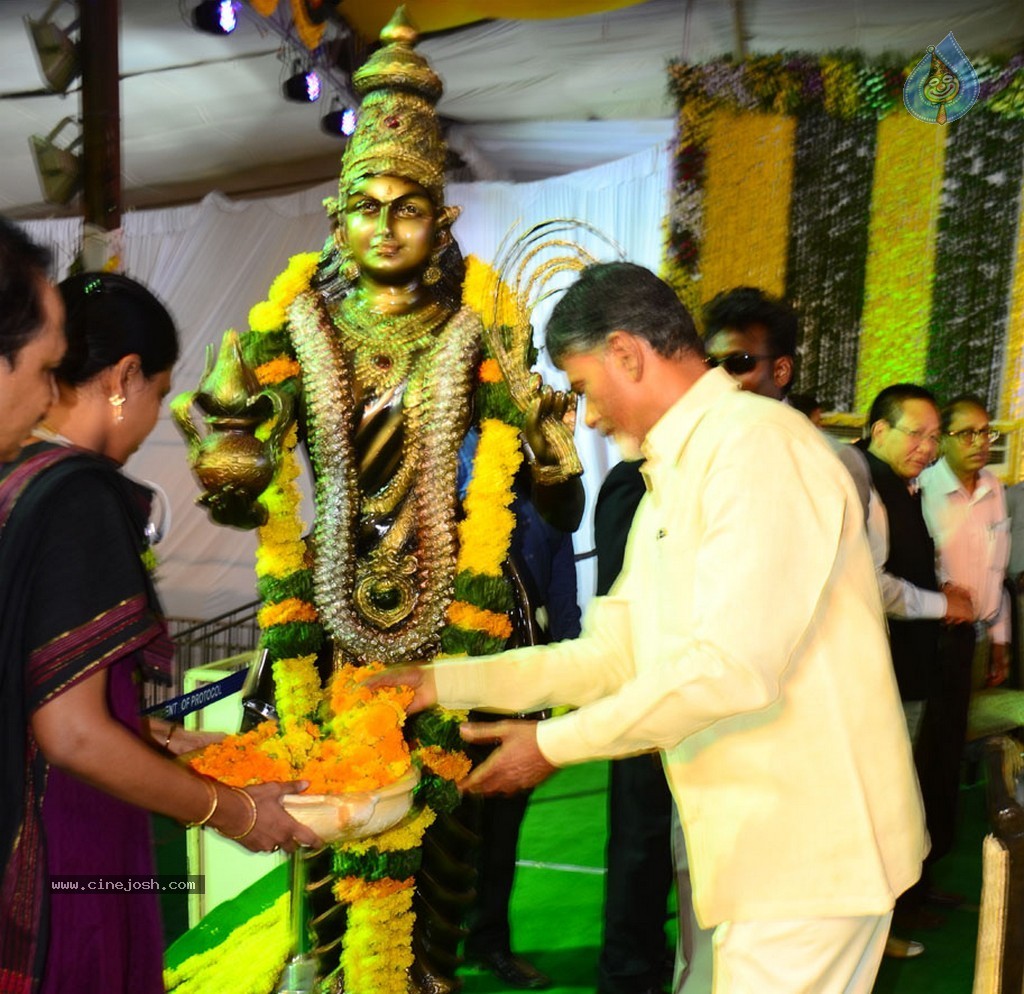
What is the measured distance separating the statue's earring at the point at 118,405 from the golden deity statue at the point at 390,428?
972mm

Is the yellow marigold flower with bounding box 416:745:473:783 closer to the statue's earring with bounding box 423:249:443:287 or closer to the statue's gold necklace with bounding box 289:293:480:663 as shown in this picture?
the statue's gold necklace with bounding box 289:293:480:663

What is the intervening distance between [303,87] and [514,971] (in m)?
5.43

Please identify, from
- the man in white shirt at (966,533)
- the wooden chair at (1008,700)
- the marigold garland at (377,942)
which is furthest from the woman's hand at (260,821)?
the wooden chair at (1008,700)

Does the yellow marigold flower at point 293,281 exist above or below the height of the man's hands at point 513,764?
above

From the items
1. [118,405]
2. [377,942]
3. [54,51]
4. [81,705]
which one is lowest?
[377,942]

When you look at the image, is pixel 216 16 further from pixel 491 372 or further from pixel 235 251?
pixel 491 372

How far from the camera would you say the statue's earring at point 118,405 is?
1.77m

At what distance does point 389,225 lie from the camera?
2812 millimetres

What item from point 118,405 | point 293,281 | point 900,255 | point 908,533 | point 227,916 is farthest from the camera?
point 900,255

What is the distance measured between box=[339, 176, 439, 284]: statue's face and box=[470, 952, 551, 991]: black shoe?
2.09 meters

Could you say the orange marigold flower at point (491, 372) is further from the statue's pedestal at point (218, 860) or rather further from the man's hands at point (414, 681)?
the statue's pedestal at point (218, 860)

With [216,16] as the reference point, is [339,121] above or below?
below

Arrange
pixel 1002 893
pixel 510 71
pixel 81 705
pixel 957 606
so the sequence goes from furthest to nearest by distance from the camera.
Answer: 1. pixel 510 71
2. pixel 957 606
3. pixel 1002 893
4. pixel 81 705

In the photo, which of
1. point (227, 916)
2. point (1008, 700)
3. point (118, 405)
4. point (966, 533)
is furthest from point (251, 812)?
point (1008, 700)
